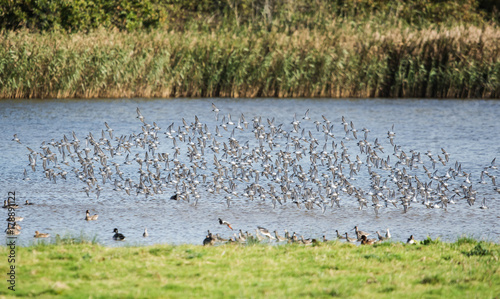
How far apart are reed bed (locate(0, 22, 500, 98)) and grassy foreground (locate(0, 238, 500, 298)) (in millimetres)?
19458

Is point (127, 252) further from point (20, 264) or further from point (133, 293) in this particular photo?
point (133, 293)

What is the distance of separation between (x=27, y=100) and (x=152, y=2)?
49.6 ft

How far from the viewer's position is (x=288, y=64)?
2842cm

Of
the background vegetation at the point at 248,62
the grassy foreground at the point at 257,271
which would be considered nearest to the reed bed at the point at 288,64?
the background vegetation at the point at 248,62

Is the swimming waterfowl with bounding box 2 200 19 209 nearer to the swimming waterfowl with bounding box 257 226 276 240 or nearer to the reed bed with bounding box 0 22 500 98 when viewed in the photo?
the swimming waterfowl with bounding box 257 226 276 240

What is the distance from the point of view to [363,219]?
1179 centimetres

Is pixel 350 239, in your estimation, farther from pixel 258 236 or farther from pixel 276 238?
pixel 258 236

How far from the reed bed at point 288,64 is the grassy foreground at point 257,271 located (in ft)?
63.8

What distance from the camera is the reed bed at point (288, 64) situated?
2727 centimetres

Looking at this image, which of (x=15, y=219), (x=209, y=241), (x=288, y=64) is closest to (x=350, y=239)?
(x=209, y=241)

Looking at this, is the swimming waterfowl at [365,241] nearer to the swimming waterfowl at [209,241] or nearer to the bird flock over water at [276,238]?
the bird flock over water at [276,238]

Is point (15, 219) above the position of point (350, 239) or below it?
below

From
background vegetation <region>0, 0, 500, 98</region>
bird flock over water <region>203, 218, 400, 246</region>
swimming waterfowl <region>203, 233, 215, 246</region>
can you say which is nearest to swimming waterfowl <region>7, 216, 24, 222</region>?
bird flock over water <region>203, 218, 400, 246</region>

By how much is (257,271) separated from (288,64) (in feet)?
71.3
